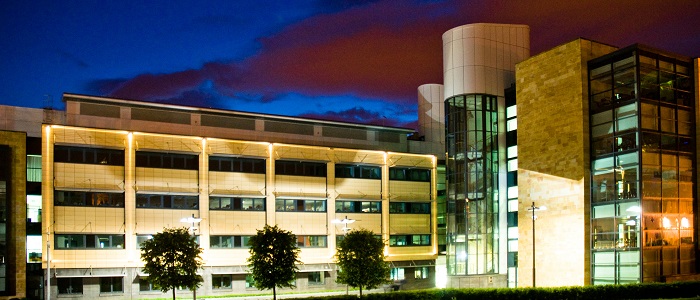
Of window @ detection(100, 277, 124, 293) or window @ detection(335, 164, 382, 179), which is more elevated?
window @ detection(335, 164, 382, 179)

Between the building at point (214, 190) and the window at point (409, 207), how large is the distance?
117 mm

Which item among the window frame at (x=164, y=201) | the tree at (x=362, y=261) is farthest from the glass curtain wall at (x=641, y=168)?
the window frame at (x=164, y=201)

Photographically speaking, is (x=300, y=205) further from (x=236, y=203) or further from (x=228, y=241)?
(x=228, y=241)

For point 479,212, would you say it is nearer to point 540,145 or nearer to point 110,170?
point 540,145

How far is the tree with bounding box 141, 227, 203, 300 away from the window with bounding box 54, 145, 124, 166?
11355mm

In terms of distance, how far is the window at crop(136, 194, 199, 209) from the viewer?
53.7 metres

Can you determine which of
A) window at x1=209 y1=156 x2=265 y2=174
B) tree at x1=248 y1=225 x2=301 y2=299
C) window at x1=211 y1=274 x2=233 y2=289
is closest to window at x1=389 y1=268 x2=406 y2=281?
window at x1=211 y1=274 x2=233 y2=289

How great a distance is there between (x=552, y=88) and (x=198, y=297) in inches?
1253

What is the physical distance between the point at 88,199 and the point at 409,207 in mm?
28993

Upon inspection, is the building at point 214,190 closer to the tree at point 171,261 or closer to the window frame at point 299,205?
the window frame at point 299,205

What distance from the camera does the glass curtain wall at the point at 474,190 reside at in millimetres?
57750

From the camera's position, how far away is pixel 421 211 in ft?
217

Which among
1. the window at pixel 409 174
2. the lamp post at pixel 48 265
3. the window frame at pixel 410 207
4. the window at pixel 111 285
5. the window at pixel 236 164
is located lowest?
the window at pixel 111 285

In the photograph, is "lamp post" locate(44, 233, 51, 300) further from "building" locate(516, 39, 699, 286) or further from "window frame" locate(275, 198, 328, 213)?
"building" locate(516, 39, 699, 286)
